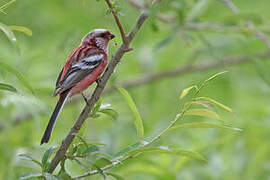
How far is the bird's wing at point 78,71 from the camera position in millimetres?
4180

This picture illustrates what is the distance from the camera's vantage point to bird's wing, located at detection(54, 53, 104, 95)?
13.7 feet

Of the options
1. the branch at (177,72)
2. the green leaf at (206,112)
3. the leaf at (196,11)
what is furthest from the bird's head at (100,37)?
the branch at (177,72)

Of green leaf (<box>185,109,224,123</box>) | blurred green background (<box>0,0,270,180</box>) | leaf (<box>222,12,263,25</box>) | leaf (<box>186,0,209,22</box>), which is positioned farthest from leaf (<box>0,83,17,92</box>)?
leaf (<box>186,0,209,22</box>)

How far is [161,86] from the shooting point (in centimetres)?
A: 806

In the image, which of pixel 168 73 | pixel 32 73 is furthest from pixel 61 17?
pixel 168 73

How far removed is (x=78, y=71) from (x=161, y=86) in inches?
154

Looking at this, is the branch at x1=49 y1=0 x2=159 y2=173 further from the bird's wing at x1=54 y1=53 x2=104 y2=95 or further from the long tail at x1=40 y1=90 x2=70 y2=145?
the bird's wing at x1=54 y1=53 x2=104 y2=95

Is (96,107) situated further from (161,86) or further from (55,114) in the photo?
(161,86)

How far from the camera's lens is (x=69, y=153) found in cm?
296

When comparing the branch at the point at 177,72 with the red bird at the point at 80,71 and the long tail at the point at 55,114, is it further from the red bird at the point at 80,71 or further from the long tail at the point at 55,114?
the long tail at the point at 55,114

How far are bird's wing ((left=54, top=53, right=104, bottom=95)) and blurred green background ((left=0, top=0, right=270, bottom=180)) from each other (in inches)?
22.4

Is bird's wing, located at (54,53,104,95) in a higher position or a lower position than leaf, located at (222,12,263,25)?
higher

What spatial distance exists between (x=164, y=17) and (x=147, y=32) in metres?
1.61

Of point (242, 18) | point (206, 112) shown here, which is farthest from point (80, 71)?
point (242, 18)
